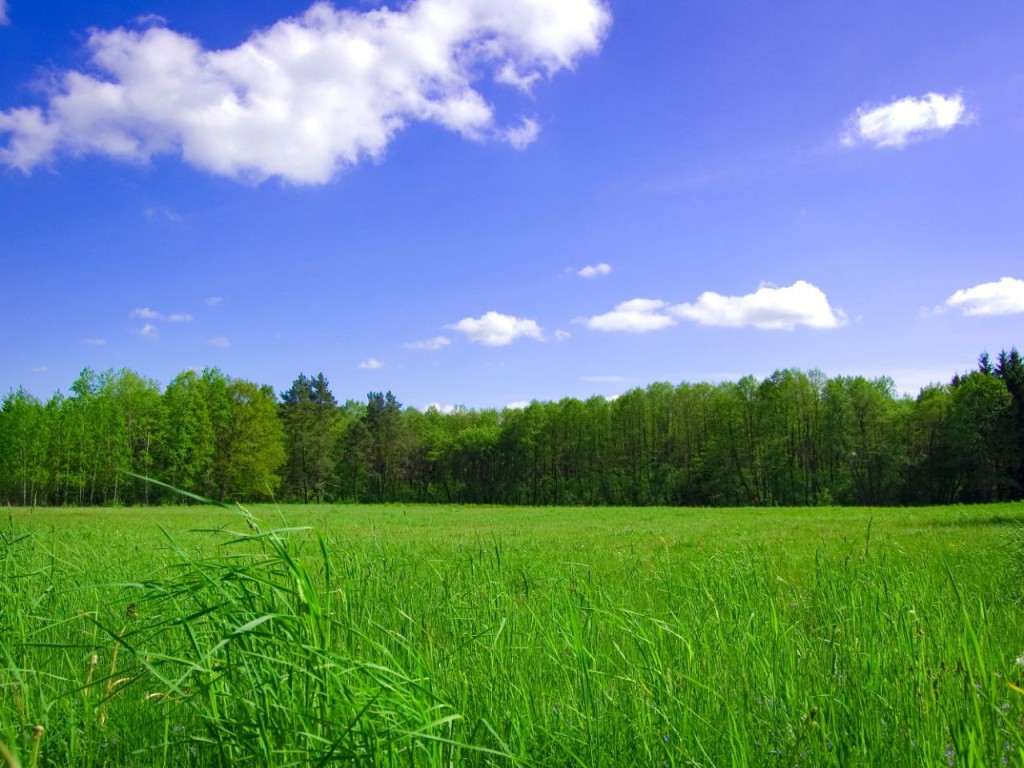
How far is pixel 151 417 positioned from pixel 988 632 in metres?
66.6

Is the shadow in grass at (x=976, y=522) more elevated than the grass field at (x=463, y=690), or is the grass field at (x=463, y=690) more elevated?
the grass field at (x=463, y=690)

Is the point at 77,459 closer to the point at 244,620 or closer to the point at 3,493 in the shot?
the point at 3,493

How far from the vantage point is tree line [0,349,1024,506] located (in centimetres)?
5462

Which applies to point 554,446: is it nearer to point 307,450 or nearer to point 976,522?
point 307,450

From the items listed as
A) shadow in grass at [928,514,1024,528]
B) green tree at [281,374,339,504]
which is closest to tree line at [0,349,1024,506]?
green tree at [281,374,339,504]

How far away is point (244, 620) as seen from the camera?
1.91 m

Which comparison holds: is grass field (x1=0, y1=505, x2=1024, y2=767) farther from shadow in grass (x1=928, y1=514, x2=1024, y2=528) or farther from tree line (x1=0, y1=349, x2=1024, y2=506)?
tree line (x1=0, y1=349, x2=1024, y2=506)

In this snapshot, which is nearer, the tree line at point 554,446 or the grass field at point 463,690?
the grass field at point 463,690

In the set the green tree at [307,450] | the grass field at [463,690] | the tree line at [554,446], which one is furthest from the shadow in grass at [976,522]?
the green tree at [307,450]

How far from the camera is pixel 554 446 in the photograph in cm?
8181

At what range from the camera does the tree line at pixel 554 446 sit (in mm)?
54625

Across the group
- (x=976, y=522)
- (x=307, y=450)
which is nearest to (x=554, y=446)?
(x=307, y=450)

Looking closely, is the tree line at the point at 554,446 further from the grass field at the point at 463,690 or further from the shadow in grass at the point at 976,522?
the grass field at the point at 463,690

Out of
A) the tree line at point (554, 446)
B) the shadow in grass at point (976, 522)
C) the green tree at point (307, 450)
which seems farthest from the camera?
the green tree at point (307, 450)
